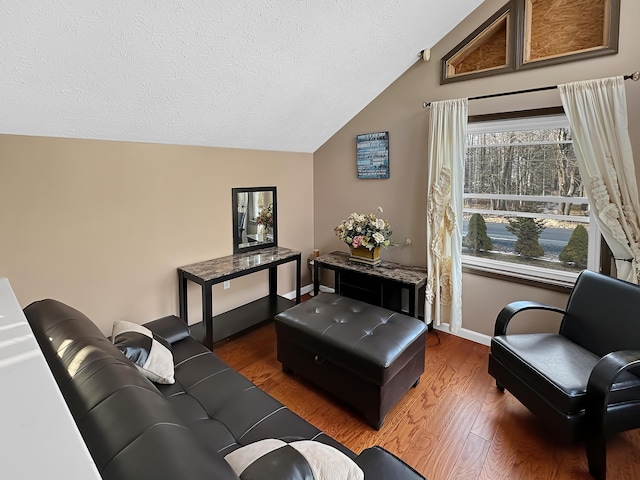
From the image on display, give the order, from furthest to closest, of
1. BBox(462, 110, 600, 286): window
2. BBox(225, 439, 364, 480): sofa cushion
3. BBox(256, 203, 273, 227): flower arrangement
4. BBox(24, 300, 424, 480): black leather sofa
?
BBox(256, 203, 273, 227): flower arrangement → BBox(462, 110, 600, 286): window → BBox(225, 439, 364, 480): sofa cushion → BBox(24, 300, 424, 480): black leather sofa

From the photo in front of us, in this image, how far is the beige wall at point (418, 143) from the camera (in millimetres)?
2293

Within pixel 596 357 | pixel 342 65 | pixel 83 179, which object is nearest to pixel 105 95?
pixel 83 179

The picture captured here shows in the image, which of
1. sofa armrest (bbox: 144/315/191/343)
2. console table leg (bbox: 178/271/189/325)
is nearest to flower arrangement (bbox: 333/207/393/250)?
console table leg (bbox: 178/271/189/325)

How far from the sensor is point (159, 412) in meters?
0.91

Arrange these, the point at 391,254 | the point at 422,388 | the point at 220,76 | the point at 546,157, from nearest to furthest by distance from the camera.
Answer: the point at 220,76, the point at 422,388, the point at 546,157, the point at 391,254

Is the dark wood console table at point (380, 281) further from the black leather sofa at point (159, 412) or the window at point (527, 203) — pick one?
the black leather sofa at point (159, 412)

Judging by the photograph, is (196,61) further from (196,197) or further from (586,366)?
(586,366)

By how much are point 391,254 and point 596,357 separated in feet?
6.14

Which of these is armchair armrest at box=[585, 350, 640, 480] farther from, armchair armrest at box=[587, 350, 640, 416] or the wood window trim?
the wood window trim

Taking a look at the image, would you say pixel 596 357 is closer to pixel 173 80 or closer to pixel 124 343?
pixel 124 343

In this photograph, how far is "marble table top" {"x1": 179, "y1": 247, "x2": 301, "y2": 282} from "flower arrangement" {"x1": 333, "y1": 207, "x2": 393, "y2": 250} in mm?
563

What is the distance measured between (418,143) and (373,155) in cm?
50

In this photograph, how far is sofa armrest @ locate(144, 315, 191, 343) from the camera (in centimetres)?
215

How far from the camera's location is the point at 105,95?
1.99 m
